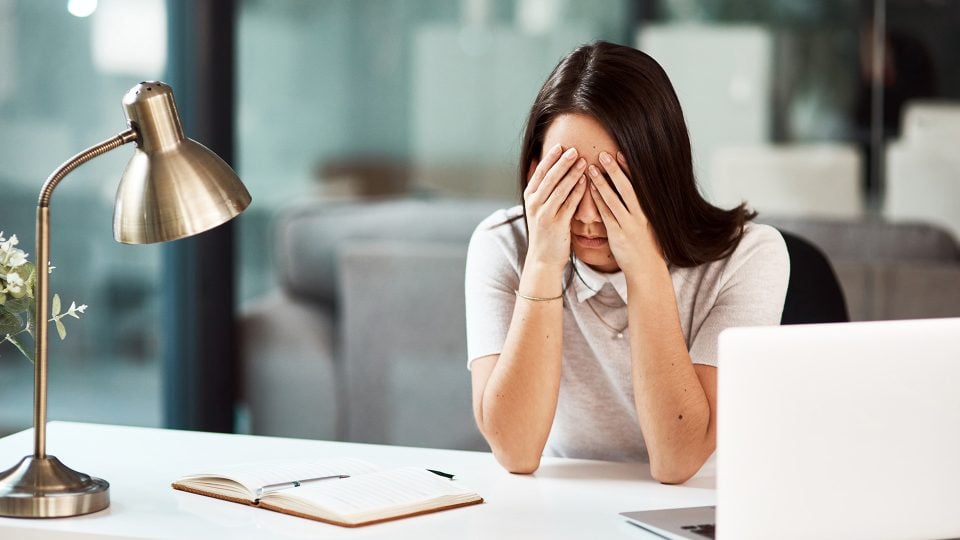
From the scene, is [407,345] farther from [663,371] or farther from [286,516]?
[286,516]

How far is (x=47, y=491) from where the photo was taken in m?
1.43

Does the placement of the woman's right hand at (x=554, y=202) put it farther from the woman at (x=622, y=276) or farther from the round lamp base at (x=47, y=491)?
the round lamp base at (x=47, y=491)

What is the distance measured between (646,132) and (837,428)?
0.64 m

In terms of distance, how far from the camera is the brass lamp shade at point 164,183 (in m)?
1.43

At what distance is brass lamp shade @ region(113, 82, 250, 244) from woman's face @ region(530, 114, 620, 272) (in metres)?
0.51

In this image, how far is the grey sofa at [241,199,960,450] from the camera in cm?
324

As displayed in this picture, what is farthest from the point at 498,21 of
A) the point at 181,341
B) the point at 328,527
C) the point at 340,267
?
the point at 328,527

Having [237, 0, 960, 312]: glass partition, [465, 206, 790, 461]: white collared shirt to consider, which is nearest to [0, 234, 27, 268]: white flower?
[465, 206, 790, 461]: white collared shirt

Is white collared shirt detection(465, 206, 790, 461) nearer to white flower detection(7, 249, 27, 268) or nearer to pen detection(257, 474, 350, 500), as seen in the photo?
pen detection(257, 474, 350, 500)

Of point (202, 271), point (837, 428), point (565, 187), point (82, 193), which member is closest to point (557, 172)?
point (565, 187)

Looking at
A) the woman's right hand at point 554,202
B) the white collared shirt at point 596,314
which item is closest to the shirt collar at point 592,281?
the white collared shirt at point 596,314

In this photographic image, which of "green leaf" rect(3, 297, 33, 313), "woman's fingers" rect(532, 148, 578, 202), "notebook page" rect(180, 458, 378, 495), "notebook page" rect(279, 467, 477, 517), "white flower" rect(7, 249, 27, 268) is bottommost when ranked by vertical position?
"notebook page" rect(279, 467, 477, 517)

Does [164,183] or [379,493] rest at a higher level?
[164,183]

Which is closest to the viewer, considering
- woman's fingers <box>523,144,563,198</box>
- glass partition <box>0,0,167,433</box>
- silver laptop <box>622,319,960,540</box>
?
silver laptop <box>622,319,960,540</box>
